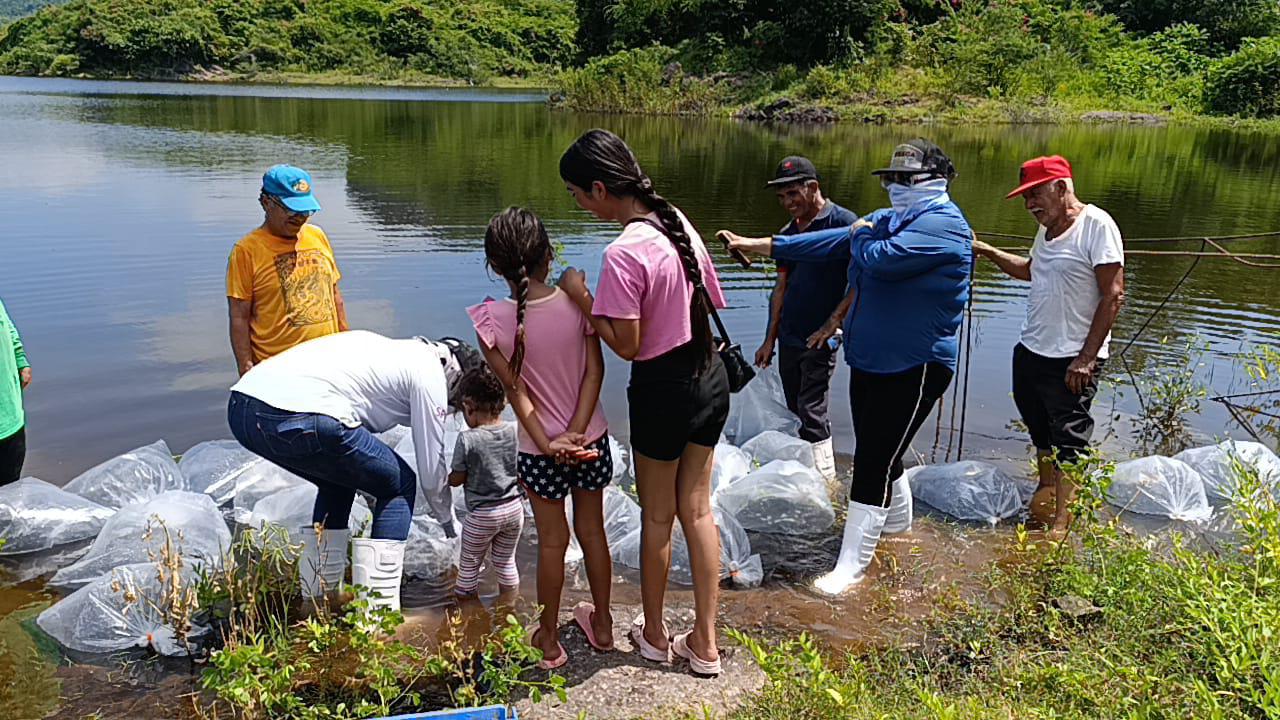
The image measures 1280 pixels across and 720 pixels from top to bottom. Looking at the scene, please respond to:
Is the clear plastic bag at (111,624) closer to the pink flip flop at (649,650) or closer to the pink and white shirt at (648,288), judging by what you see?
the pink flip flop at (649,650)

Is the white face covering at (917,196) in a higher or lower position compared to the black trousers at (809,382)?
higher

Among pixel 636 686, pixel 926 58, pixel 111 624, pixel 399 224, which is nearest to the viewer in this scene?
pixel 636 686

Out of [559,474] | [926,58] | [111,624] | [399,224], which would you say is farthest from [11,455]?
[926,58]

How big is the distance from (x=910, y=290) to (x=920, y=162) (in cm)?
49

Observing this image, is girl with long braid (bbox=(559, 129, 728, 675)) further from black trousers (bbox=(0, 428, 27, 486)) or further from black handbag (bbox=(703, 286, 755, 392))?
black trousers (bbox=(0, 428, 27, 486))

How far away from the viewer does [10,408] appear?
12.2ft

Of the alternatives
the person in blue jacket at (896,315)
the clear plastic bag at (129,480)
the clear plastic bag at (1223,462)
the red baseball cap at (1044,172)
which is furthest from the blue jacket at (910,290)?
the clear plastic bag at (129,480)

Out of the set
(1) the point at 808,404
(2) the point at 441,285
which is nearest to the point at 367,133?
(2) the point at 441,285

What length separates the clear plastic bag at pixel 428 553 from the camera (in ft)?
12.8

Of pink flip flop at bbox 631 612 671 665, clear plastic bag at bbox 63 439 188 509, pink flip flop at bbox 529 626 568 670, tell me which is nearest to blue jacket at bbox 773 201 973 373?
pink flip flop at bbox 631 612 671 665

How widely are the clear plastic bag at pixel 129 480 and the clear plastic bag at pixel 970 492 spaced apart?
12.2 feet

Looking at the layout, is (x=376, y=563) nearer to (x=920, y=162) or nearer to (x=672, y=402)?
(x=672, y=402)

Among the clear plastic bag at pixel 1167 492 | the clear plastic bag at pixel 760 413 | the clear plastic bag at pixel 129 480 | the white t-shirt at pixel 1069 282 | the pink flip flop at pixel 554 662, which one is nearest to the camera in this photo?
the pink flip flop at pixel 554 662

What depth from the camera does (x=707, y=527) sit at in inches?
120
